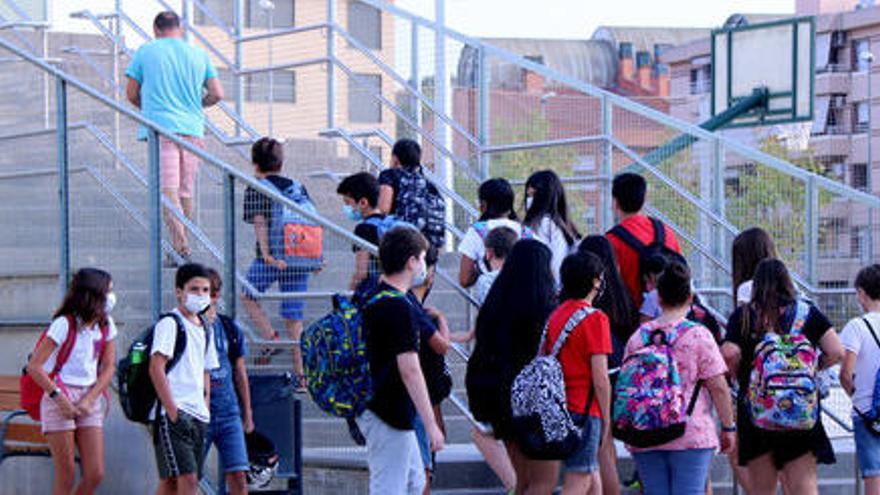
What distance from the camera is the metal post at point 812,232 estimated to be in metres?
10.3

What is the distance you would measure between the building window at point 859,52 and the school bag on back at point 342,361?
57839 millimetres

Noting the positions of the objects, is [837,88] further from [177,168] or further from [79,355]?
[79,355]

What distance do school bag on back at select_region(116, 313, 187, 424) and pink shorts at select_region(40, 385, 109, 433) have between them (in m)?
0.62

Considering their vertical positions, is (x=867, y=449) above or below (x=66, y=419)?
below

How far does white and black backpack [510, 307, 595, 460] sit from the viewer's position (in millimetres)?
6914

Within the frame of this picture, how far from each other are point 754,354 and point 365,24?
636cm

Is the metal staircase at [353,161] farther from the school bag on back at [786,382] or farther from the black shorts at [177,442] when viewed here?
the school bag on back at [786,382]

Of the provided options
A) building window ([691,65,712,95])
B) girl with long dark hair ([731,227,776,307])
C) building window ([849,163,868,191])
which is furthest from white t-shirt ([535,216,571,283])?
building window ([691,65,712,95])

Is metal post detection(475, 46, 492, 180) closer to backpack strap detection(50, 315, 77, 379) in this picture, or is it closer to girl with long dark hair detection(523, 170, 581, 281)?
Answer: girl with long dark hair detection(523, 170, 581, 281)

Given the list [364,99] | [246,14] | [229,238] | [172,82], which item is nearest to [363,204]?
[229,238]

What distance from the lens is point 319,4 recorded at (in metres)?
13.5

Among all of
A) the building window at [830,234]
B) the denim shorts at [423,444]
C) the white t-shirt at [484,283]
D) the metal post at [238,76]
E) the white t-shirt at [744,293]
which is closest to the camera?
the denim shorts at [423,444]

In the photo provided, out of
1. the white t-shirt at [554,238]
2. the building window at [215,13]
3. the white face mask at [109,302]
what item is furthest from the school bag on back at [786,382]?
the building window at [215,13]

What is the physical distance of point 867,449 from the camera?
27.0 feet
